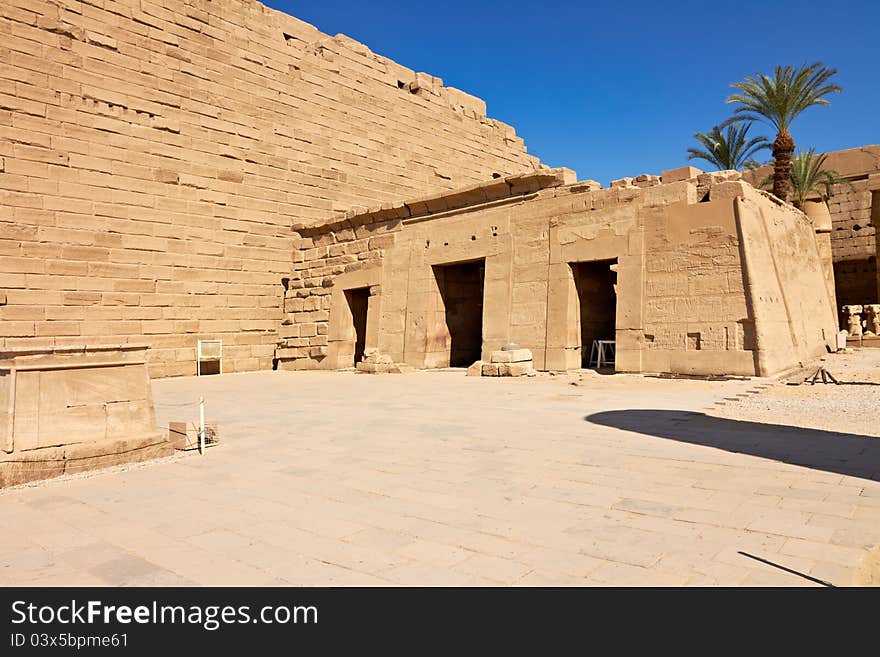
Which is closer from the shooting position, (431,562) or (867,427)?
(431,562)

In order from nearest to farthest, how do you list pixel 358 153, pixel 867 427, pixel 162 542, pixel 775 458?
pixel 162 542, pixel 775 458, pixel 867 427, pixel 358 153

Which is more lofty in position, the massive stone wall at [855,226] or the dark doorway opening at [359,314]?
the massive stone wall at [855,226]

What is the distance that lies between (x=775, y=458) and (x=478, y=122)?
19263 millimetres

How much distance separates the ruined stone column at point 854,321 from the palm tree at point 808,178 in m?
3.55

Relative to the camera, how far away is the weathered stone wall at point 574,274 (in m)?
9.67

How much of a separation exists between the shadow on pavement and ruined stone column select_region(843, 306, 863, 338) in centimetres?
1410

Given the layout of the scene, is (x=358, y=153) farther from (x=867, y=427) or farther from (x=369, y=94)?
(x=867, y=427)

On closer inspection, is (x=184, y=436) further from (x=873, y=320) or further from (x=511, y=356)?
(x=873, y=320)

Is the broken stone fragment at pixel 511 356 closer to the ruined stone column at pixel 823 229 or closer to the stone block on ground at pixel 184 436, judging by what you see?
the stone block on ground at pixel 184 436

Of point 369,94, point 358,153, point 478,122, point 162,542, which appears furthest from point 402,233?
point 162,542

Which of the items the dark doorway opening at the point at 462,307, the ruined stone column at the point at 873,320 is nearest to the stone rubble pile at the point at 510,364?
the dark doorway opening at the point at 462,307

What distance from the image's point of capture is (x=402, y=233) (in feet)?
47.9
